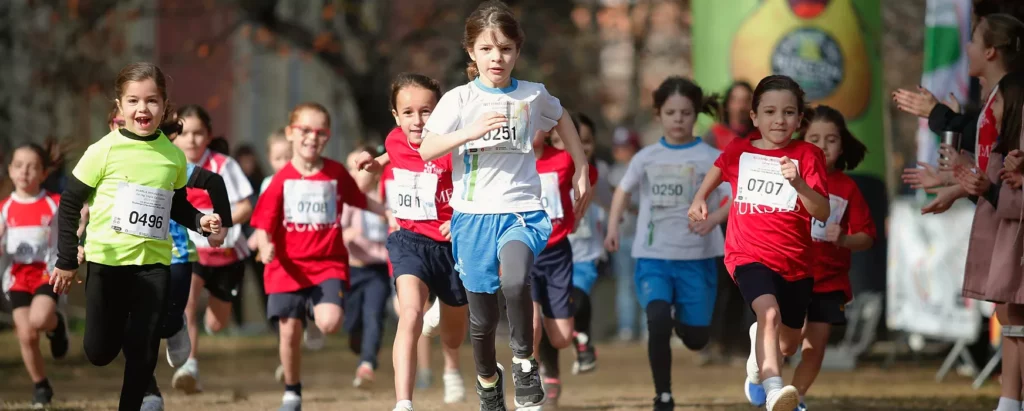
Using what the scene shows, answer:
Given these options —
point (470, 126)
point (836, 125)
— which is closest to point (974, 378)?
point (836, 125)

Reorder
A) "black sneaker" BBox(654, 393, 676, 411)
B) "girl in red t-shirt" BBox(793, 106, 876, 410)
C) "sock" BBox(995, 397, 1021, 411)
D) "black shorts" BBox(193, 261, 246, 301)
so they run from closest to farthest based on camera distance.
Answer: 1. "sock" BBox(995, 397, 1021, 411)
2. "girl in red t-shirt" BBox(793, 106, 876, 410)
3. "black sneaker" BBox(654, 393, 676, 411)
4. "black shorts" BBox(193, 261, 246, 301)

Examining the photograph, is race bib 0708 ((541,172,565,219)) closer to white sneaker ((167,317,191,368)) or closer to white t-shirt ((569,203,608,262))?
white t-shirt ((569,203,608,262))

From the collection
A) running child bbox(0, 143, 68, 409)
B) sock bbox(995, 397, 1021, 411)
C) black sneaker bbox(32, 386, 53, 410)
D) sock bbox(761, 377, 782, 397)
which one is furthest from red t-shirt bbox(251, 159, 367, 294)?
sock bbox(995, 397, 1021, 411)

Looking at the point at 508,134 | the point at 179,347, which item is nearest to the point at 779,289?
the point at 508,134

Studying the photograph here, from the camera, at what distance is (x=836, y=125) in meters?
8.61

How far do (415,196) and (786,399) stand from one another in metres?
2.26

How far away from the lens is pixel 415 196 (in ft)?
25.8

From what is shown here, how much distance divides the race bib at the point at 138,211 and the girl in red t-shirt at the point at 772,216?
270cm

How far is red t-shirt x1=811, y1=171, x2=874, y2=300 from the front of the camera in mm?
8297

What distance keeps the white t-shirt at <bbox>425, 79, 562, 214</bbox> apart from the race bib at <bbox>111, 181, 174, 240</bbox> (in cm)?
137

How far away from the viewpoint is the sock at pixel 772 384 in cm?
709

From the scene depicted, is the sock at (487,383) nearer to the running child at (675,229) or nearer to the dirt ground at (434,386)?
the dirt ground at (434,386)

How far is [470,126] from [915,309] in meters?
8.00

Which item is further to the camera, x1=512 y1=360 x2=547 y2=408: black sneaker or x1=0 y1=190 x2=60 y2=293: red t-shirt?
x1=0 y1=190 x2=60 y2=293: red t-shirt
